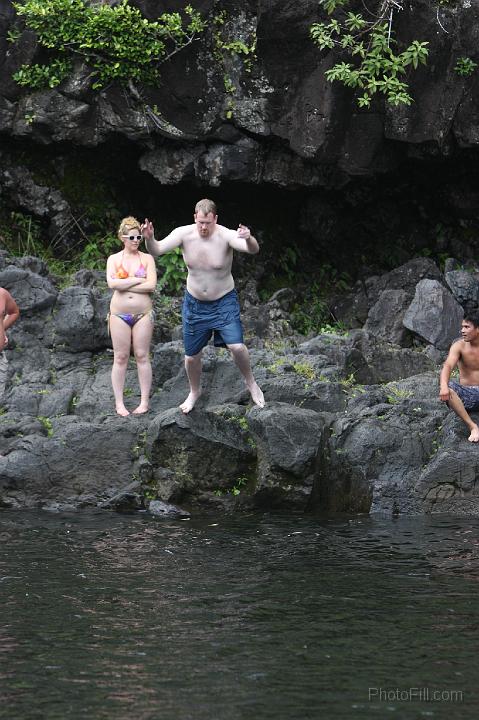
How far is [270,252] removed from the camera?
55.4 ft

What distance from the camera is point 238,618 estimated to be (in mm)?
6969

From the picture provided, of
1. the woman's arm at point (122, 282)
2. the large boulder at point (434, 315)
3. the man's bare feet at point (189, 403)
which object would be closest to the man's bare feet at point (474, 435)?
the man's bare feet at point (189, 403)

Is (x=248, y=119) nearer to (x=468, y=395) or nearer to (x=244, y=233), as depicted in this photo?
(x=244, y=233)

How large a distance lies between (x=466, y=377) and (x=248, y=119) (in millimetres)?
5853

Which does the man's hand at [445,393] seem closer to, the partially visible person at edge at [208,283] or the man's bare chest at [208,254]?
the partially visible person at edge at [208,283]

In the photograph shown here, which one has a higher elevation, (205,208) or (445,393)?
(205,208)

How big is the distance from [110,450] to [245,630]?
423cm

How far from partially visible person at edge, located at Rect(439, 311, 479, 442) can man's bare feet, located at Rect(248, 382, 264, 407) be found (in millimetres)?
1707

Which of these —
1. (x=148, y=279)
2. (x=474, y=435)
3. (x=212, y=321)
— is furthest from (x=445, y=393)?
(x=148, y=279)

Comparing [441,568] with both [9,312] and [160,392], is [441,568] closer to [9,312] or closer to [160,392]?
[160,392]

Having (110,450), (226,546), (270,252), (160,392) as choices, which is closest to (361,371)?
(160,392)

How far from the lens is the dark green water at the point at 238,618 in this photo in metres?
5.63

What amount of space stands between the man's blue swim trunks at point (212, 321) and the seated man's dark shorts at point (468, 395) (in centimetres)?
218

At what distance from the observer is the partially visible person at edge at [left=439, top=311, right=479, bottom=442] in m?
10.3
